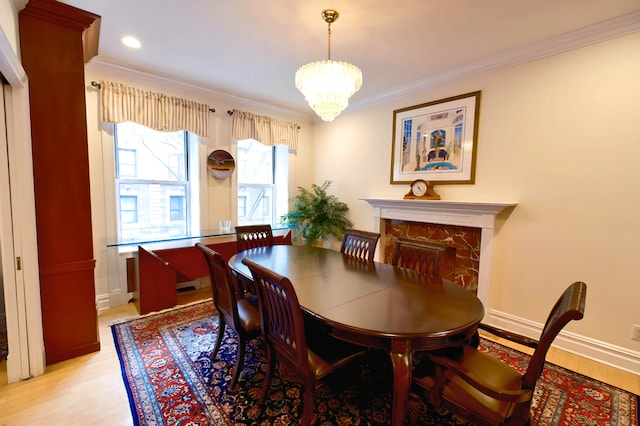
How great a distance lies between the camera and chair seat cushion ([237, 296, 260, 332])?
6.46 feet

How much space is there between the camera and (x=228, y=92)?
152 inches

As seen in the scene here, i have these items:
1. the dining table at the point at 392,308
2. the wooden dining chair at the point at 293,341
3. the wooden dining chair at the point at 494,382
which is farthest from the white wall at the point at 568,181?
the wooden dining chair at the point at 293,341

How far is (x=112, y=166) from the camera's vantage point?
3.15m

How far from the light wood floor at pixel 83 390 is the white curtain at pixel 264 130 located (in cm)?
289

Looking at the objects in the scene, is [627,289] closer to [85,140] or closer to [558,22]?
[558,22]

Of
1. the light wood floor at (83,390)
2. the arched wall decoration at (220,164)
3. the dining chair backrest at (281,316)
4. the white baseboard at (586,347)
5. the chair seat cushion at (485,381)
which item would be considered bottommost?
the light wood floor at (83,390)

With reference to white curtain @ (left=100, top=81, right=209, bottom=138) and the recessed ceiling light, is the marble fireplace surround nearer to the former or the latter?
white curtain @ (left=100, top=81, right=209, bottom=138)

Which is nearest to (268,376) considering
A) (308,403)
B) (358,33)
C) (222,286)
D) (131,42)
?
(308,403)

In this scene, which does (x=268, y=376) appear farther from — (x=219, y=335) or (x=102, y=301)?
(x=102, y=301)

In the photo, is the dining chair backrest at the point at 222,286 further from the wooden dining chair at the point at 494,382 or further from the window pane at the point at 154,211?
the window pane at the point at 154,211

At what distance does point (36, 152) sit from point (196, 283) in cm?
236

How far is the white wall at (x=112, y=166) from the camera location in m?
3.02

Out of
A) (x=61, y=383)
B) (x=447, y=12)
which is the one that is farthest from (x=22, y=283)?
(x=447, y=12)

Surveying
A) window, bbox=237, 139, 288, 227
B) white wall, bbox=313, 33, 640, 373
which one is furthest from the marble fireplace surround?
window, bbox=237, 139, 288, 227
